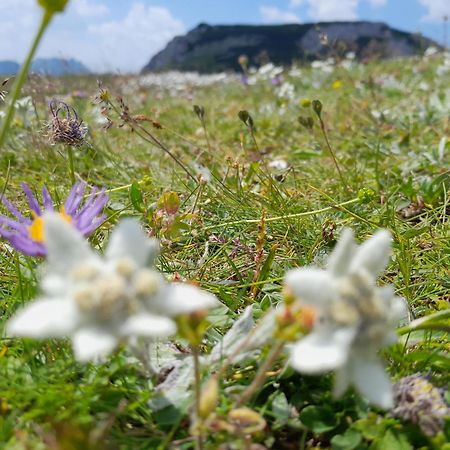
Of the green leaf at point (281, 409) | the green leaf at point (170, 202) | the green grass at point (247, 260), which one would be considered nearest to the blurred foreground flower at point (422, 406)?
the green grass at point (247, 260)

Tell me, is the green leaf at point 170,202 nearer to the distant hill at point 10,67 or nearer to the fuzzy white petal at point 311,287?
the fuzzy white petal at point 311,287

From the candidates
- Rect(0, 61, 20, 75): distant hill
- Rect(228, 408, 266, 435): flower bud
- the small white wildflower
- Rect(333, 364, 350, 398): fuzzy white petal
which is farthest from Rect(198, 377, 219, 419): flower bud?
Rect(0, 61, 20, 75): distant hill

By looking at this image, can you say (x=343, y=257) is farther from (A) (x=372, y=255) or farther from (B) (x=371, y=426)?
(B) (x=371, y=426)

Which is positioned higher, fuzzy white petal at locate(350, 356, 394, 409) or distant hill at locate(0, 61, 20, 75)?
distant hill at locate(0, 61, 20, 75)

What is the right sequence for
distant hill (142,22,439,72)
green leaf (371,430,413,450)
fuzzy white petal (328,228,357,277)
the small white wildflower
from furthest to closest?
distant hill (142,22,439,72)
the small white wildflower
green leaf (371,430,413,450)
fuzzy white petal (328,228,357,277)

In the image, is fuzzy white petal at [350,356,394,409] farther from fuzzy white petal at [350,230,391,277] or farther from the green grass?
the green grass

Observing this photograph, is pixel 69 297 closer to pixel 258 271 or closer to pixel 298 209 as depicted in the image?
pixel 258 271

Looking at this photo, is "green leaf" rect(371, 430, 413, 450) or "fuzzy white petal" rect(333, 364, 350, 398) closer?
"fuzzy white petal" rect(333, 364, 350, 398)
